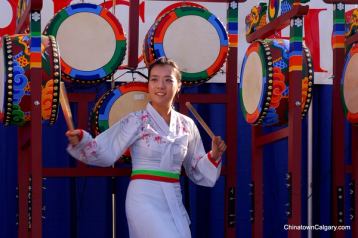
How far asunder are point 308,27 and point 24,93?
5.40 feet

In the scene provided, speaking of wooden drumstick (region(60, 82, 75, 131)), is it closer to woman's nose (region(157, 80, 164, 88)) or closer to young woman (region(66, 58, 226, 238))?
young woman (region(66, 58, 226, 238))

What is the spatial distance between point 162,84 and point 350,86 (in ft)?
3.21

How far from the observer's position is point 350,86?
4.20 metres

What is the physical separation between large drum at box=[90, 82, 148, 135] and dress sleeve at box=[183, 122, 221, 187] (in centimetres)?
34

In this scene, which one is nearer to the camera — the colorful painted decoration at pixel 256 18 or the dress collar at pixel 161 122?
the dress collar at pixel 161 122

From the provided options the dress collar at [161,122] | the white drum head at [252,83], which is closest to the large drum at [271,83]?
the white drum head at [252,83]

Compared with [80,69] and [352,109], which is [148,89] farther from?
[352,109]

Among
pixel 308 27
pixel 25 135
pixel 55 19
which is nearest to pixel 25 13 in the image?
pixel 55 19

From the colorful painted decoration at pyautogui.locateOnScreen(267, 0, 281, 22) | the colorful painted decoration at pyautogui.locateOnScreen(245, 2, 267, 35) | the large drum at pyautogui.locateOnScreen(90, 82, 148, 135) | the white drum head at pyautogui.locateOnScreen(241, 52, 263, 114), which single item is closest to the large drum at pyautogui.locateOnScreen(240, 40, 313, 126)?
the white drum head at pyautogui.locateOnScreen(241, 52, 263, 114)

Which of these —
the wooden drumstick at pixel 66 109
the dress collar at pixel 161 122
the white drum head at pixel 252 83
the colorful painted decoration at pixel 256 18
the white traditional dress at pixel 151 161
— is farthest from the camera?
the colorful painted decoration at pixel 256 18

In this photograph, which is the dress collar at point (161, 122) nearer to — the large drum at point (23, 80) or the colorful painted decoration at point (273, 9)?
the large drum at point (23, 80)

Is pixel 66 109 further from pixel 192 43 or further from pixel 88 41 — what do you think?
pixel 192 43

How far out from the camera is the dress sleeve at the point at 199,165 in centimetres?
389

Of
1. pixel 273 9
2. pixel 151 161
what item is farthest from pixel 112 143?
pixel 273 9
